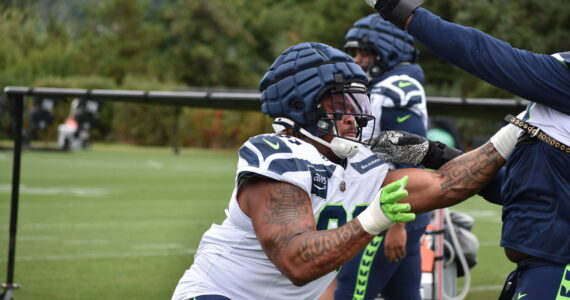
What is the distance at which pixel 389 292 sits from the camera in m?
4.79

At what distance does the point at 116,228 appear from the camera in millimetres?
10953

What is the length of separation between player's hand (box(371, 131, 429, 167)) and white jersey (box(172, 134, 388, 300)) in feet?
0.54

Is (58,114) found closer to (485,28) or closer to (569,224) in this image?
(485,28)

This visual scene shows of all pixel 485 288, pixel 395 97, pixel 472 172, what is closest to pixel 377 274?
pixel 395 97

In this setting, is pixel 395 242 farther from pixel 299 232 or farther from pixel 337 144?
Answer: pixel 299 232

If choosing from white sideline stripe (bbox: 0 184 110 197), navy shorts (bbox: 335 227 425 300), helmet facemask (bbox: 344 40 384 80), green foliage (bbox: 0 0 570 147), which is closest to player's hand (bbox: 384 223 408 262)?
navy shorts (bbox: 335 227 425 300)

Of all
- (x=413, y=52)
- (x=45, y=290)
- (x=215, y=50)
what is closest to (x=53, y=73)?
(x=215, y=50)

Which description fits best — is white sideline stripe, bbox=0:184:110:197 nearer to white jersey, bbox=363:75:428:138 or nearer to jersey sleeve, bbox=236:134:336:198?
white jersey, bbox=363:75:428:138

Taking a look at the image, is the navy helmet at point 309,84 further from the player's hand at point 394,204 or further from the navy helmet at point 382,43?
the navy helmet at point 382,43

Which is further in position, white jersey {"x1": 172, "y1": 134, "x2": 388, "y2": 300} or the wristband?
white jersey {"x1": 172, "y1": 134, "x2": 388, "y2": 300}

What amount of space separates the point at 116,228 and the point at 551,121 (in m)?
8.57

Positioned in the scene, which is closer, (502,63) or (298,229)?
(298,229)

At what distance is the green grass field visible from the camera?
24.8 ft

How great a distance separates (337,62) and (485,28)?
107ft
